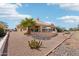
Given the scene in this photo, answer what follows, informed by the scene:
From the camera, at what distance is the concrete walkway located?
3.80 metres

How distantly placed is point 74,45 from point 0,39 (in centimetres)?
97

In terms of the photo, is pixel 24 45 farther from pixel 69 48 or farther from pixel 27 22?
pixel 69 48

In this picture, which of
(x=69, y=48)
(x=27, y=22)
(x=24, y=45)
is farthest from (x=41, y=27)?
(x=69, y=48)

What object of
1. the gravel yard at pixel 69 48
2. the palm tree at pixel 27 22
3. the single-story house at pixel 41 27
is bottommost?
the gravel yard at pixel 69 48

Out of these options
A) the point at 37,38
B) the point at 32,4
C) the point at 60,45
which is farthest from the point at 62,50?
the point at 32,4

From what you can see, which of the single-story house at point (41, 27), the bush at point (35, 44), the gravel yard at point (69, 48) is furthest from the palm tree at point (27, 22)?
the gravel yard at point (69, 48)

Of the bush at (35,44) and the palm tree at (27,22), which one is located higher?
the palm tree at (27,22)

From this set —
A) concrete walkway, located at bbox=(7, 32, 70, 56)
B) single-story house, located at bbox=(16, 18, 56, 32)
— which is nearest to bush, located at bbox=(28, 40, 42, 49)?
concrete walkway, located at bbox=(7, 32, 70, 56)

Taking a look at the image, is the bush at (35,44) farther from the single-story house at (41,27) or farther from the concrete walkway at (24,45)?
the single-story house at (41,27)

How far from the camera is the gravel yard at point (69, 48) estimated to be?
3.80 meters

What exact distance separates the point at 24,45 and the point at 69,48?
0.59 metres

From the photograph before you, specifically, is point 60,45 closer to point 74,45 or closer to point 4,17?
point 74,45

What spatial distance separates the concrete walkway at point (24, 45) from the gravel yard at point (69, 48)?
2.6 inches

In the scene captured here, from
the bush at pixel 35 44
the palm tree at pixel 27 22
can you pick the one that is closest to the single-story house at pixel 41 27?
the palm tree at pixel 27 22
